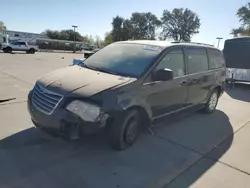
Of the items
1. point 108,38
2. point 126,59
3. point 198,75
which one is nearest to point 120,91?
point 126,59

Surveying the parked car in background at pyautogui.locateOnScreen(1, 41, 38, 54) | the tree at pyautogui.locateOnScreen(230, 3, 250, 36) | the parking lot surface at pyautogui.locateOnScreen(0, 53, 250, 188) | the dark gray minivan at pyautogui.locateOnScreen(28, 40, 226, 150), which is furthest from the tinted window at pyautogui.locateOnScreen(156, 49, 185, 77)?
the tree at pyautogui.locateOnScreen(230, 3, 250, 36)

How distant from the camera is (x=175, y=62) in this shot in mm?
4910

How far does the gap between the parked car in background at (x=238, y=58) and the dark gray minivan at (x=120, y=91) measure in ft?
23.5

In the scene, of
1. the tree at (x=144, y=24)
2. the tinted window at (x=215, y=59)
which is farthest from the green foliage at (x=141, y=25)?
the tinted window at (x=215, y=59)

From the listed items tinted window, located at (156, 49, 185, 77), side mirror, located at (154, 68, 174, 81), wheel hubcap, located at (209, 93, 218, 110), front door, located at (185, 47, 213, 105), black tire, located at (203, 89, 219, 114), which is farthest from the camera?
wheel hubcap, located at (209, 93, 218, 110)

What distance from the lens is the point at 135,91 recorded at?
3.92 m

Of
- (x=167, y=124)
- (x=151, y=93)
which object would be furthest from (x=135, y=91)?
(x=167, y=124)

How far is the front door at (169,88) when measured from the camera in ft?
14.1

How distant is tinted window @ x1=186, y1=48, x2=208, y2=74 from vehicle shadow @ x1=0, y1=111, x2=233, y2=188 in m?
1.48

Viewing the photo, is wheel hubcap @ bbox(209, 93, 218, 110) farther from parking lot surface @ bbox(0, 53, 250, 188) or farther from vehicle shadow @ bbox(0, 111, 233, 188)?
vehicle shadow @ bbox(0, 111, 233, 188)

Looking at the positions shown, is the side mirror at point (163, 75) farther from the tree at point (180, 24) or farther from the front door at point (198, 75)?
the tree at point (180, 24)

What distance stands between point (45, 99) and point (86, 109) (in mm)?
689

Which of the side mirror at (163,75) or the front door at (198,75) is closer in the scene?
the side mirror at (163,75)

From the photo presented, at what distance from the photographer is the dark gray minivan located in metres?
3.45
